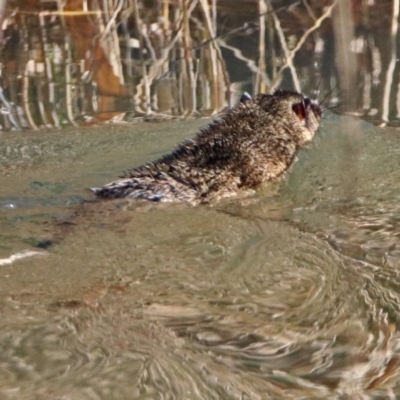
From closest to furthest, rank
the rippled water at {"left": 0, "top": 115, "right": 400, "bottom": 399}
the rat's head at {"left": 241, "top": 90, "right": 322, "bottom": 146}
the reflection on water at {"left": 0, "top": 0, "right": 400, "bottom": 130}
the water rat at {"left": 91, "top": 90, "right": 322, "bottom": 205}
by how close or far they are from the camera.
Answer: the rippled water at {"left": 0, "top": 115, "right": 400, "bottom": 399} < the water rat at {"left": 91, "top": 90, "right": 322, "bottom": 205} < the rat's head at {"left": 241, "top": 90, "right": 322, "bottom": 146} < the reflection on water at {"left": 0, "top": 0, "right": 400, "bottom": 130}

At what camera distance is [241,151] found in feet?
20.2

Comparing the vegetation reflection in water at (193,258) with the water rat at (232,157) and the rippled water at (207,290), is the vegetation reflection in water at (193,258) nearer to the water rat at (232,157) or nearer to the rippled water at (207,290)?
the rippled water at (207,290)

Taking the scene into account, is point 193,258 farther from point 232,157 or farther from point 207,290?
point 232,157

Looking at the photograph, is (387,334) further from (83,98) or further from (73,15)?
(73,15)

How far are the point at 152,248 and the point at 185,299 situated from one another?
2.27 ft

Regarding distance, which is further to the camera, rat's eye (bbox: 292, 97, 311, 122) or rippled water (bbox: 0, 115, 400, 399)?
rat's eye (bbox: 292, 97, 311, 122)

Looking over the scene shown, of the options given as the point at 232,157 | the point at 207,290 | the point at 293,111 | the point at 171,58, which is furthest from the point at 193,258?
the point at 171,58

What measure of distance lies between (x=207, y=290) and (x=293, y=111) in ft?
7.32

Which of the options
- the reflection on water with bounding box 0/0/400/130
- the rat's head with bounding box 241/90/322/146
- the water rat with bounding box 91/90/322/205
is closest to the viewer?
the water rat with bounding box 91/90/322/205

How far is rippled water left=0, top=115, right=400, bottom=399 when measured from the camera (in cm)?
384

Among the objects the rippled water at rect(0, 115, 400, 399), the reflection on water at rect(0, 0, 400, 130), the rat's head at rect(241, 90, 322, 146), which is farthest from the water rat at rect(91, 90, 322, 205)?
the reflection on water at rect(0, 0, 400, 130)

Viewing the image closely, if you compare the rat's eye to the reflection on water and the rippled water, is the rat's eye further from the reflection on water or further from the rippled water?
the reflection on water

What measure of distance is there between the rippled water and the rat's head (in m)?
0.25

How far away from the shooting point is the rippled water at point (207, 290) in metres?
3.84
